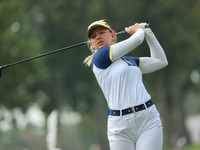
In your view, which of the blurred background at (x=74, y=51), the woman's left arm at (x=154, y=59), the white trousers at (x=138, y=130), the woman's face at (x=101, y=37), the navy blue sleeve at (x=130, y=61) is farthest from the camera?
the blurred background at (x=74, y=51)

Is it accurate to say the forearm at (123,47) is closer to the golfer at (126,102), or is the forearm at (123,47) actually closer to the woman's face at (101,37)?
the golfer at (126,102)

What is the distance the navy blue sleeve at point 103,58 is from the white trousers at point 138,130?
0.59 meters

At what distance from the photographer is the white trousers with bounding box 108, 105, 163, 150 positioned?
555cm

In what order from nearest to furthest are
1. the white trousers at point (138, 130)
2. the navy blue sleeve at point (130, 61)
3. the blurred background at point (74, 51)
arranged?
the white trousers at point (138, 130), the navy blue sleeve at point (130, 61), the blurred background at point (74, 51)

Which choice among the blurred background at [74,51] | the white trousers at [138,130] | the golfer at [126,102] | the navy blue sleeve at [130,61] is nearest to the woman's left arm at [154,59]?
the navy blue sleeve at [130,61]

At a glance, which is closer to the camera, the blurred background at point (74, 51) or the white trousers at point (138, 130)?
the white trousers at point (138, 130)

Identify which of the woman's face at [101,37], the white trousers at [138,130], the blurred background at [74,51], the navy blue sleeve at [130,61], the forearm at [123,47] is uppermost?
the blurred background at [74,51]

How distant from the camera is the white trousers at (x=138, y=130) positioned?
5547 mm

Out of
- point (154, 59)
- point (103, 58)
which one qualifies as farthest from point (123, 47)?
point (154, 59)

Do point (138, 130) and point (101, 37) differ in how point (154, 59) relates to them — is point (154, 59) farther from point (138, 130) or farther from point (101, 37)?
point (138, 130)

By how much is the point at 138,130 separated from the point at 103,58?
2.84ft

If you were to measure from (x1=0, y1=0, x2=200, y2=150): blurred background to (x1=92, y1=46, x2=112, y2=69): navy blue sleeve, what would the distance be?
672 inches

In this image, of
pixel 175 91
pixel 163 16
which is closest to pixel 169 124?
pixel 175 91

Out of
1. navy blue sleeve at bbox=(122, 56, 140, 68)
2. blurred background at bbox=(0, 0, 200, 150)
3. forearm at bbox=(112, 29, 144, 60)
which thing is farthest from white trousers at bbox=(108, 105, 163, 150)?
blurred background at bbox=(0, 0, 200, 150)
